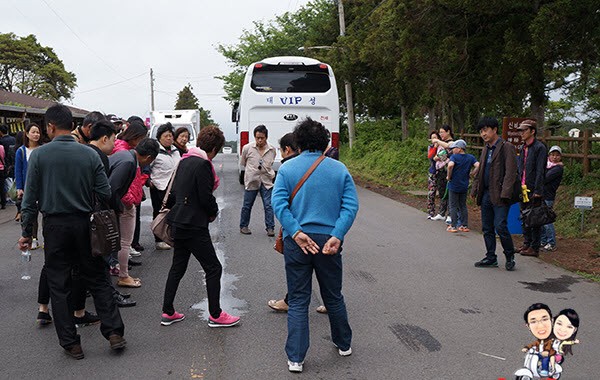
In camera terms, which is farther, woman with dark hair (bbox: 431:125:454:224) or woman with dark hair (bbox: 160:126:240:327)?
woman with dark hair (bbox: 431:125:454:224)

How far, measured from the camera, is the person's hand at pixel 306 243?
442 cm

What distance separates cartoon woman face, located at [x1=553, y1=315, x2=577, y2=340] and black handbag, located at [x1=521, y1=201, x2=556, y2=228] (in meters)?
5.07

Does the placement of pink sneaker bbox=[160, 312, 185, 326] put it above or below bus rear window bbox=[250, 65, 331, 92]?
below

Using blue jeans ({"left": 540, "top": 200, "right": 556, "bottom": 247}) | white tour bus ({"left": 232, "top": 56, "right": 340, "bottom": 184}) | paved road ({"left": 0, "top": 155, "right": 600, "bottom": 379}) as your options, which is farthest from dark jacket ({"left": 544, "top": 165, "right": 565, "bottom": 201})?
white tour bus ({"left": 232, "top": 56, "right": 340, "bottom": 184})

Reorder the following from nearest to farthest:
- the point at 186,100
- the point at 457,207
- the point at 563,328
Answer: the point at 563,328 → the point at 457,207 → the point at 186,100

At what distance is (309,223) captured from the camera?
14.8 feet

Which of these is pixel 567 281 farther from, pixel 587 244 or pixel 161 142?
pixel 161 142

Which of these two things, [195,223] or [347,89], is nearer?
[195,223]

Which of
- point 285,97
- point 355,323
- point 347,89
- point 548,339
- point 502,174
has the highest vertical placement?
point 347,89

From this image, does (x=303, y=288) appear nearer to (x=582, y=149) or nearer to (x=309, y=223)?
(x=309, y=223)

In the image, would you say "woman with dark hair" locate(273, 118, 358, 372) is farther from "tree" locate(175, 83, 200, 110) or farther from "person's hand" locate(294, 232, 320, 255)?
"tree" locate(175, 83, 200, 110)

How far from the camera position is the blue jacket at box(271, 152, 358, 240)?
452 centimetres

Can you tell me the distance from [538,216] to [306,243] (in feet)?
16.4

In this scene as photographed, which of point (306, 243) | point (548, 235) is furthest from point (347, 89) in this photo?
point (306, 243)
